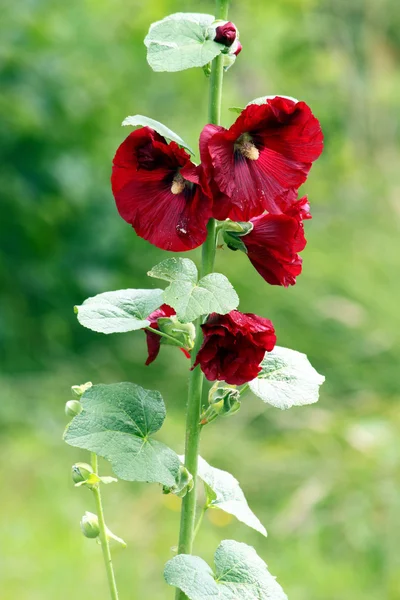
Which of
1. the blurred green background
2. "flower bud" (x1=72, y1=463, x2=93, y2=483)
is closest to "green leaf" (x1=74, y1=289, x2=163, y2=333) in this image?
"flower bud" (x1=72, y1=463, x2=93, y2=483)

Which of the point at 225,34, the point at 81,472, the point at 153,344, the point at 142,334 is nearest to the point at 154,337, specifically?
the point at 153,344

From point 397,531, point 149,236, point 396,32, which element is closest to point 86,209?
point 397,531

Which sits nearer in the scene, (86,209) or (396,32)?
(86,209)

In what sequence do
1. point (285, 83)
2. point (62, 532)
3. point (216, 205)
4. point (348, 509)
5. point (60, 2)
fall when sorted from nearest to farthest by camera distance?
point (216, 205) < point (62, 532) < point (348, 509) < point (60, 2) < point (285, 83)

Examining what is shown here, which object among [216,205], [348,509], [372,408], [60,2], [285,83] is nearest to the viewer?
[216,205]

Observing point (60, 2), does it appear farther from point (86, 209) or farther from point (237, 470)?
point (237, 470)

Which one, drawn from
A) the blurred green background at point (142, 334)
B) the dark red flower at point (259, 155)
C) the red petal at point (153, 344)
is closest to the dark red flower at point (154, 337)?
the red petal at point (153, 344)

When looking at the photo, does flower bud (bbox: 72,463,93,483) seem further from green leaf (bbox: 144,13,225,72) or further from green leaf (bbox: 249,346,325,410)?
green leaf (bbox: 144,13,225,72)
